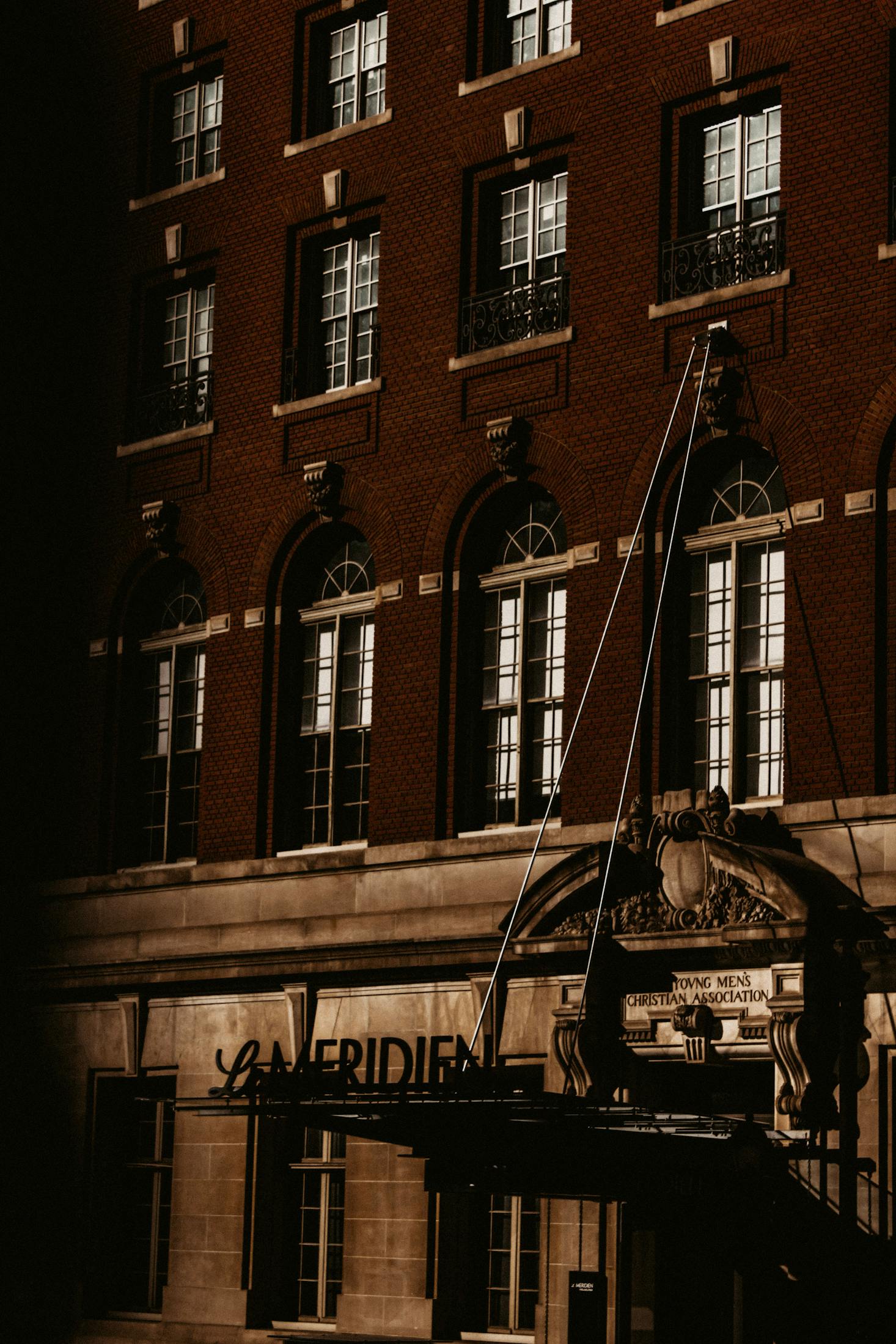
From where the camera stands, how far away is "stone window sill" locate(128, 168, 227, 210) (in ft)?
96.3

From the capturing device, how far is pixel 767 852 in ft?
69.6

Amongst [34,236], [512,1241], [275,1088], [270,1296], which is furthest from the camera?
[34,236]

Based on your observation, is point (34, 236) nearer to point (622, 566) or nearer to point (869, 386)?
point (622, 566)

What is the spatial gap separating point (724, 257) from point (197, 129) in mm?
9225

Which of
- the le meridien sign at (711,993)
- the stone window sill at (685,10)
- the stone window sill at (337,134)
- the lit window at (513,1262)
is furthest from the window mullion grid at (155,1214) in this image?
the stone window sill at (685,10)

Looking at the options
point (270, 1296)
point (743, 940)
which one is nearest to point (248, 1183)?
point (270, 1296)

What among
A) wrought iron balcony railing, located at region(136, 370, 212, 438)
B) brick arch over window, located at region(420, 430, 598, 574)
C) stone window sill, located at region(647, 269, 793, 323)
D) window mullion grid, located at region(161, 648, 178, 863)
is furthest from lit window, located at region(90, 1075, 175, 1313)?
stone window sill, located at region(647, 269, 793, 323)

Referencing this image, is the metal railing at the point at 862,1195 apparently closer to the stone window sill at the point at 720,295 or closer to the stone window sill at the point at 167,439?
the stone window sill at the point at 720,295

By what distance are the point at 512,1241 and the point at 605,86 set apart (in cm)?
1238

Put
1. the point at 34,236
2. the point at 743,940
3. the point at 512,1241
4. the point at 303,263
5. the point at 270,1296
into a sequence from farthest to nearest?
1. the point at 34,236
2. the point at 303,263
3. the point at 270,1296
4. the point at 512,1241
5. the point at 743,940

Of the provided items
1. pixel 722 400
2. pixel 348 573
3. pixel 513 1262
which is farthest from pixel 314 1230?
pixel 722 400

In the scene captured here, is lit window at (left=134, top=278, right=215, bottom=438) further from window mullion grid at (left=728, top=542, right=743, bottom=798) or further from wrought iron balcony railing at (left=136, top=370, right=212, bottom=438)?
window mullion grid at (left=728, top=542, right=743, bottom=798)

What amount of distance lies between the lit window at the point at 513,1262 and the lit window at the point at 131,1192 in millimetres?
5032

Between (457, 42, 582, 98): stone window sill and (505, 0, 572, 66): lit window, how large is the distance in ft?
0.45
